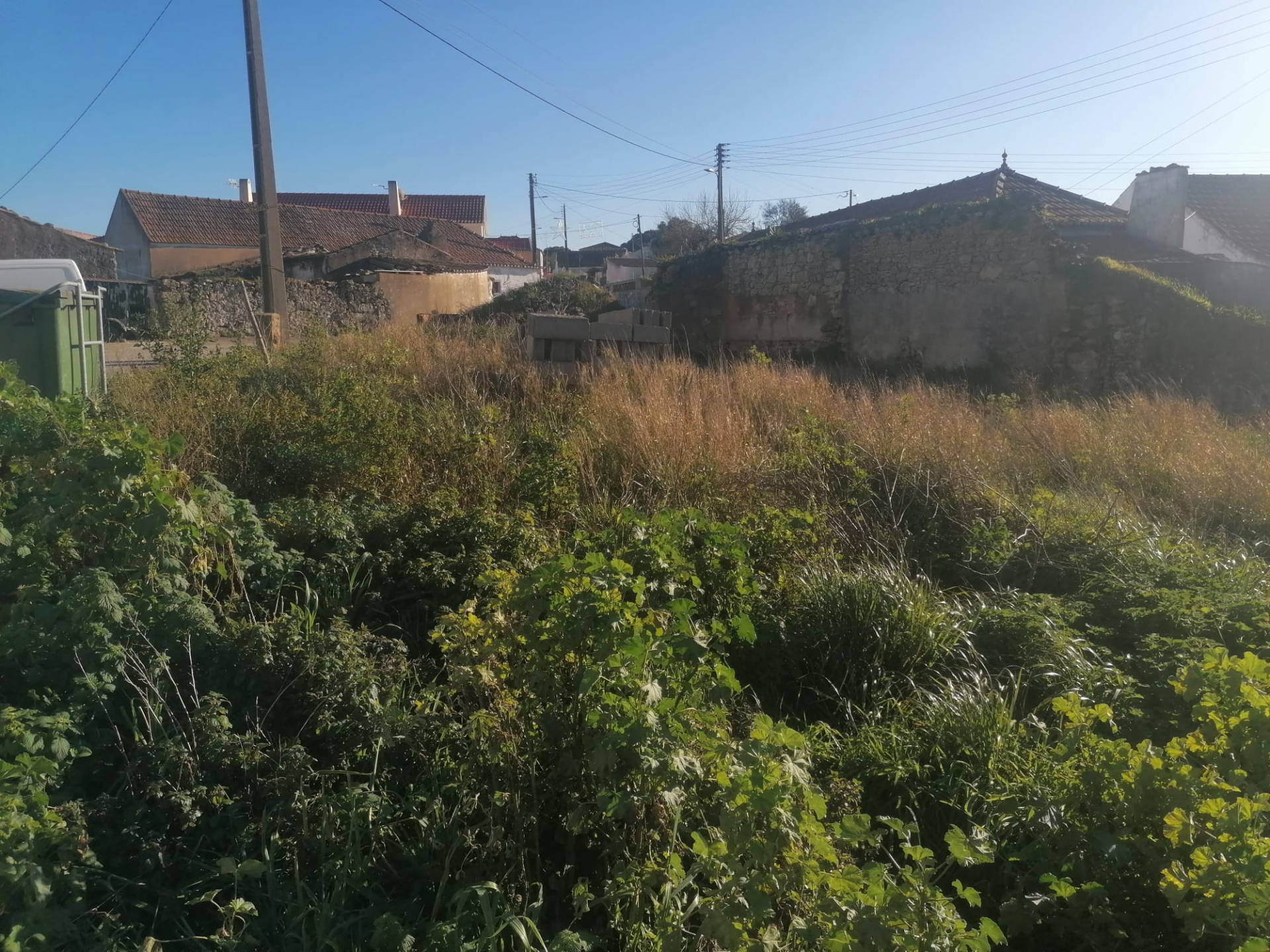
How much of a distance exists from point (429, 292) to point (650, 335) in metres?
15.9

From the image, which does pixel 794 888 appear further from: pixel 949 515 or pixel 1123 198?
pixel 1123 198

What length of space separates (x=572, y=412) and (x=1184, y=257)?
1095 cm

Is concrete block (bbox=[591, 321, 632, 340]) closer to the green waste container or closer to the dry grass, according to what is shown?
the dry grass

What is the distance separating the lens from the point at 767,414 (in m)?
7.38

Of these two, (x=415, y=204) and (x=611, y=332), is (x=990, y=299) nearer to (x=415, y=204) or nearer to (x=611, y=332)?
(x=611, y=332)

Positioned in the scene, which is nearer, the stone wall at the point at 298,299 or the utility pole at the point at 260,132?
the utility pole at the point at 260,132

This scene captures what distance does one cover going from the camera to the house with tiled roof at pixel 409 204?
44.2 meters

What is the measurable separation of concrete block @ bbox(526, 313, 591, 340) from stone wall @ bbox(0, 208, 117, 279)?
26.7 m

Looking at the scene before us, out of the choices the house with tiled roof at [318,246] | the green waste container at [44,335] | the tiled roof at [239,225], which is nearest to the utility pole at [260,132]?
the green waste container at [44,335]

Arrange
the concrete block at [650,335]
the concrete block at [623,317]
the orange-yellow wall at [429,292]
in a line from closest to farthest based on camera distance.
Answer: the concrete block at [650,335] < the concrete block at [623,317] < the orange-yellow wall at [429,292]

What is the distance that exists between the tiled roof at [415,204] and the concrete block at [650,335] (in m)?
36.6

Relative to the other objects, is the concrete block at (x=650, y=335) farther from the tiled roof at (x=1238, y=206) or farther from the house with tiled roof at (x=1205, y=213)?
the tiled roof at (x=1238, y=206)

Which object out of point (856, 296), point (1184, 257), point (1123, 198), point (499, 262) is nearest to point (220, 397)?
point (856, 296)

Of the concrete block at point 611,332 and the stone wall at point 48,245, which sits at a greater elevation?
the stone wall at point 48,245
